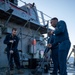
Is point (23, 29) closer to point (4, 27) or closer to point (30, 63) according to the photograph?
point (4, 27)

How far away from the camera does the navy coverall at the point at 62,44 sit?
4805 mm

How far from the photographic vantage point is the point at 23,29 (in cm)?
1370

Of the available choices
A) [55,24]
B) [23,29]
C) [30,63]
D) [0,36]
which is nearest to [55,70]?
[55,24]

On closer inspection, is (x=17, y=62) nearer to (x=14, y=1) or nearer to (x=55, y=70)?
(x=55, y=70)

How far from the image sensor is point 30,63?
10.6 m

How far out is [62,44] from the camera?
16.2 ft

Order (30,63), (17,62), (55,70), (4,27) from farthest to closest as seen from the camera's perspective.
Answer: (4,27) → (30,63) → (17,62) → (55,70)

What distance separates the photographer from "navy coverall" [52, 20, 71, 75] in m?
4.80

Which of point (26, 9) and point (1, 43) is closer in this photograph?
point (1, 43)

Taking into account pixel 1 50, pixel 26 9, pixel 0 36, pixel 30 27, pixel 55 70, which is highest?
pixel 26 9

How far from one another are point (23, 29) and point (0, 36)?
9.25 ft

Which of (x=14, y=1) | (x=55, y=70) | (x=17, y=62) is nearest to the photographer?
(x=55, y=70)

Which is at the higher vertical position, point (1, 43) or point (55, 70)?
point (1, 43)

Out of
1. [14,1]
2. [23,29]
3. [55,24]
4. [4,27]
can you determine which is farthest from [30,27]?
[55,24]
